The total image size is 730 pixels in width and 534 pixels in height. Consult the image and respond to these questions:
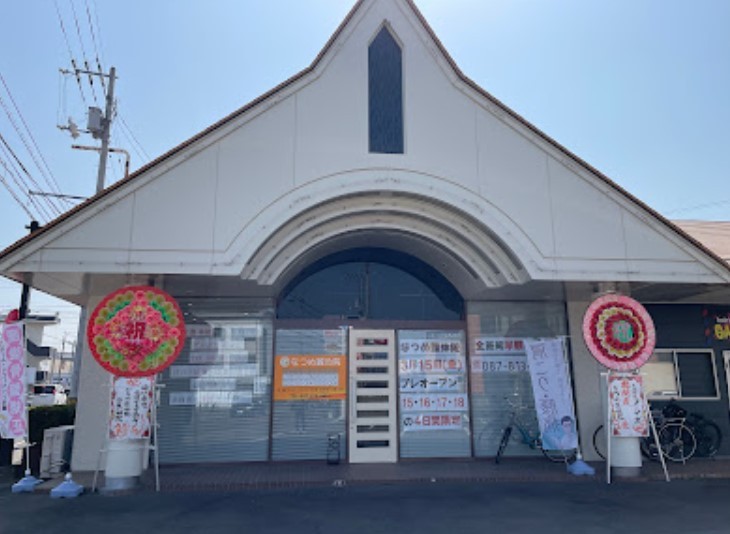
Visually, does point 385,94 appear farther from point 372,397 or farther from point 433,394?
point 433,394

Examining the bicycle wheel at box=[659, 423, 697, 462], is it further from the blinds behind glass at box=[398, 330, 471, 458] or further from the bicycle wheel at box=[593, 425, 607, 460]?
the blinds behind glass at box=[398, 330, 471, 458]

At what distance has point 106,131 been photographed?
51.5 ft

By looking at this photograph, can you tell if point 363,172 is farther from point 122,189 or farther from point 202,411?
point 202,411

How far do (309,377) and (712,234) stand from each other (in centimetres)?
1078

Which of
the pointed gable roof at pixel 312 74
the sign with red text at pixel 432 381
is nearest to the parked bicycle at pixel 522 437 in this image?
the sign with red text at pixel 432 381

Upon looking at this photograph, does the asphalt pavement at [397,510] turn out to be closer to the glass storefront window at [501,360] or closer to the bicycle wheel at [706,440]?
the glass storefront window at [501,360]

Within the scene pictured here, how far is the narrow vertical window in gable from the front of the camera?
8984mm

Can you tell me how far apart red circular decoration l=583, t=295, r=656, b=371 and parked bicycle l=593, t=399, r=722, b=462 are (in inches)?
88.4

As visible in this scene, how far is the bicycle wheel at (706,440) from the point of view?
10.9 meters

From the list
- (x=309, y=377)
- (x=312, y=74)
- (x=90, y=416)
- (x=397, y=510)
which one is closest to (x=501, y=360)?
(x=309, y=377)

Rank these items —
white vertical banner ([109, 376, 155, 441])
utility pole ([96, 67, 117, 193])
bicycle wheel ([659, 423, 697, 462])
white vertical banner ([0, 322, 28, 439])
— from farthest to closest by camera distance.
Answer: utility pole ([96, 67, 117, 193]) → bicycle wheel ([659, 423, 697, 462]) → white vertical banner ([0, 322, 28, 439]) → white vertical banner ([109, 376, 155, 441])

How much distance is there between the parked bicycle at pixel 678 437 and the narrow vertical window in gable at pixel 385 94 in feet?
23.4

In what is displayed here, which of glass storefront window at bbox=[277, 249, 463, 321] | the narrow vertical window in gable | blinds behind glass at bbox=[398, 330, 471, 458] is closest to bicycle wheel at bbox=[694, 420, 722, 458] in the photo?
blinds behind glass at bbox=[398, 330, 471, 458]

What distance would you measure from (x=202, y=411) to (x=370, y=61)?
24.3 ft
